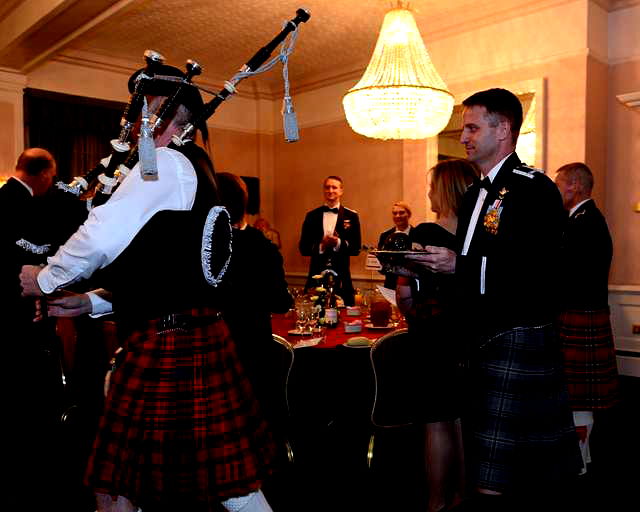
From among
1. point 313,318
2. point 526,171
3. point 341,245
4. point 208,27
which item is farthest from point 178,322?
point 208,27

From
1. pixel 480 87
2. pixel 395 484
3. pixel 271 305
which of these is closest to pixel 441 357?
Result: pixel 271 305

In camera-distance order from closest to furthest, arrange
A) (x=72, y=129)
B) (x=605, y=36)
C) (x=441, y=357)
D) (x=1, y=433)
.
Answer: (x=441, y=357), (x=1, y=433), (x=605, y=36), (x=72, y=129)

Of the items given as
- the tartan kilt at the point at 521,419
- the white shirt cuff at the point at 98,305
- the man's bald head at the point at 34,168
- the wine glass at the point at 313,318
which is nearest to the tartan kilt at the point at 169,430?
the white shirt cuff at the point at 98,305

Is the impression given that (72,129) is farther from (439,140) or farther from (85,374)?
(439,140)

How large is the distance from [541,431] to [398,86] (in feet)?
8.81

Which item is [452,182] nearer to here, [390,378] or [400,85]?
[390,378]

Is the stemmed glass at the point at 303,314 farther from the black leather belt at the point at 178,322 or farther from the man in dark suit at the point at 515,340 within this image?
the black leather belt at the point at 178,322

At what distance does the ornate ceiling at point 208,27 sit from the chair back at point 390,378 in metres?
2.77

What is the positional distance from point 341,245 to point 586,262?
2415 millimetres

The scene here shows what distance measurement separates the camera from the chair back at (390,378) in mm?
2256

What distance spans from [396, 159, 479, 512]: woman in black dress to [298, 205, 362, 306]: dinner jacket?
109 inches

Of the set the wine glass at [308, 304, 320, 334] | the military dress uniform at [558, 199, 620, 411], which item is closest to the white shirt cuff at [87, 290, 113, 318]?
the wine glass at [308, 304, 320, 334]

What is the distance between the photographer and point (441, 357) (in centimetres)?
201

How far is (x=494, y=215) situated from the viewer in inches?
65.2
